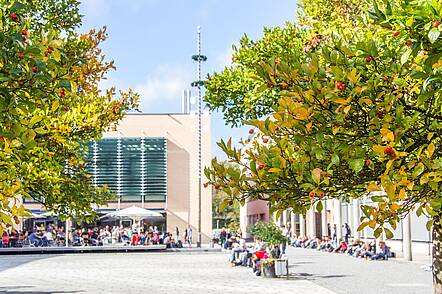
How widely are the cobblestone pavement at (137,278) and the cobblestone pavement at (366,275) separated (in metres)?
1.05

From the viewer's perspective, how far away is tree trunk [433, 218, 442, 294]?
6323 millimetres

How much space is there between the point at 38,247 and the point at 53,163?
106 ft

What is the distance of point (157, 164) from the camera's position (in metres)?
54.3

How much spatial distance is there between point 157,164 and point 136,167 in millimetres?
1723

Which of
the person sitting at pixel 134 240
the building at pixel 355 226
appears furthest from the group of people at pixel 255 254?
the person sitting at pixel 134 240

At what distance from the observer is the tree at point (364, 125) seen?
4082 millimetres

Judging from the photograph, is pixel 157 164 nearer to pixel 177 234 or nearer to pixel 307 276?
pixel 177 234

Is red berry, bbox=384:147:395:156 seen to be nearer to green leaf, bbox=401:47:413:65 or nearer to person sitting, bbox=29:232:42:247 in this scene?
green leaf, bbox=401:47:413:65

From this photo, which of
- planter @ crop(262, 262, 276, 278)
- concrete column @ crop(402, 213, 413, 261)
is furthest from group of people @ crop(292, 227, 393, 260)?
planter @ crop(262, 262, 276, 278)

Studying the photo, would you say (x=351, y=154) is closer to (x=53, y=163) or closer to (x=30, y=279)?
(x=53, y=163)

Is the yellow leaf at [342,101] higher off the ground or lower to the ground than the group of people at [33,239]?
higher

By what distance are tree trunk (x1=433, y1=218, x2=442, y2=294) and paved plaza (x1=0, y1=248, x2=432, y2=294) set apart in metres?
11.6

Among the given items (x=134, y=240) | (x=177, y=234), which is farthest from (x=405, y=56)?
(x=177, y=234)

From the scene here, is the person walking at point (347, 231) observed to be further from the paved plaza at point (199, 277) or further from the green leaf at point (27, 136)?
the green leaf at point (27, 136)
